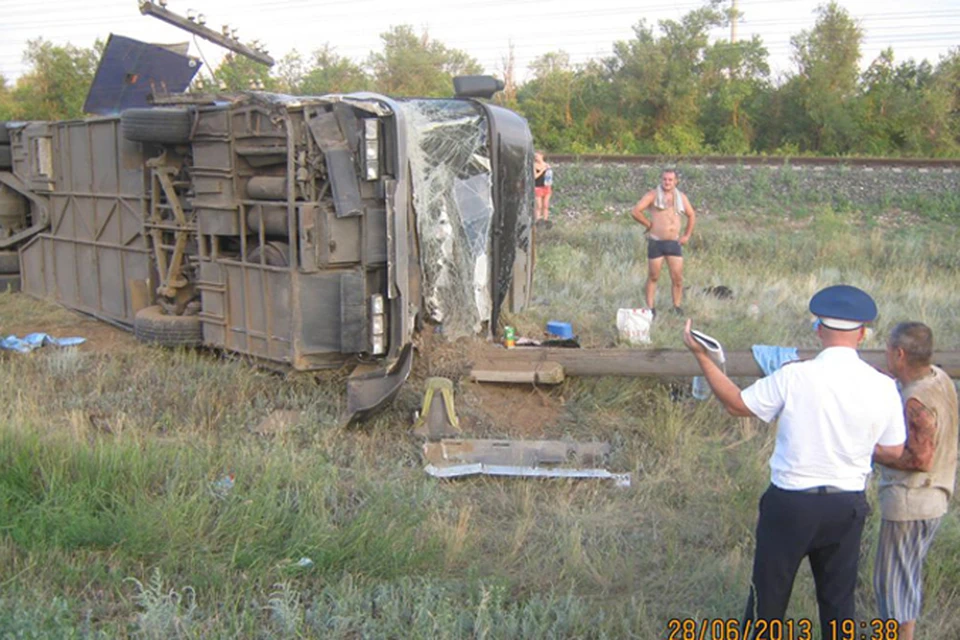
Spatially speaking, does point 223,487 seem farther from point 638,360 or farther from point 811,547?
point 638,360

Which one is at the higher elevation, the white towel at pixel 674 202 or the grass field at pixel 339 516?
the white towel at pixel 674 202

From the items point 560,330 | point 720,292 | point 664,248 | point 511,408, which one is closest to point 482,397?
point 511,408

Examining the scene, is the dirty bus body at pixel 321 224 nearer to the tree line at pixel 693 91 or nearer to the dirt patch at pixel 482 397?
the dirt patch at pixel 482 397

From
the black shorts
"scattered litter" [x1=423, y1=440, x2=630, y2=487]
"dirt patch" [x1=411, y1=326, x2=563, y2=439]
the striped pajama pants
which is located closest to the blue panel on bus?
"dirt patch" [x1=411, y1=326, x2=563, y2=439]

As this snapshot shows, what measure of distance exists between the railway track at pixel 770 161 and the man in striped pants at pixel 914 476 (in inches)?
674

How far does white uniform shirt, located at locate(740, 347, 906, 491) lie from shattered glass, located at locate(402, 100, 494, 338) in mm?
4260

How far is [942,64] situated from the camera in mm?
29172

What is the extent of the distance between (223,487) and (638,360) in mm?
3348

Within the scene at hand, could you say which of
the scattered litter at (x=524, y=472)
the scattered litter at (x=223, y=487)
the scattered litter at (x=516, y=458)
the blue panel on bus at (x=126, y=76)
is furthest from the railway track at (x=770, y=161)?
the scattered litter at (x=223, y=487)

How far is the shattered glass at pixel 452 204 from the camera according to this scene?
289 inches

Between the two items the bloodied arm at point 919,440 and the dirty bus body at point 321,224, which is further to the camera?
the dirty bus body at point 321,224

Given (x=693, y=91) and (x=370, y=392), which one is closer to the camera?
(x=370, y=392)

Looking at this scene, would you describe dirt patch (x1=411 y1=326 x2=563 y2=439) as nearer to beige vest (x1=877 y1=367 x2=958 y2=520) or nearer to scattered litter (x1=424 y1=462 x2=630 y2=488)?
scattered litter (x1=424 y1=462 x2=630 y2=488)

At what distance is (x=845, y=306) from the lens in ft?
11.1
